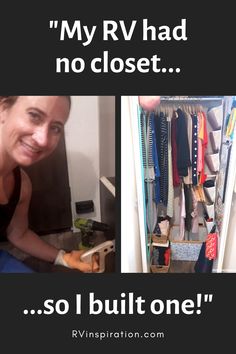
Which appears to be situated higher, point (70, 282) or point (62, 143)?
point (62, 143)

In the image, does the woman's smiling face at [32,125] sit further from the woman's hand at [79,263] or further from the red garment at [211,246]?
the red garment at [211,246]

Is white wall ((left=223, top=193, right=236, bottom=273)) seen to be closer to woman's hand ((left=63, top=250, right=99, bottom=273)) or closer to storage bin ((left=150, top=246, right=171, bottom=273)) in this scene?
storage bin ((left=150, top=246, right=171, bottom=273))

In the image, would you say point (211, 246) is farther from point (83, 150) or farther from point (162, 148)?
point (83, 150)

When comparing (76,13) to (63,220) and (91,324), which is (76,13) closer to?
(63,220)

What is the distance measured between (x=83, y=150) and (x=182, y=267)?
50 cm

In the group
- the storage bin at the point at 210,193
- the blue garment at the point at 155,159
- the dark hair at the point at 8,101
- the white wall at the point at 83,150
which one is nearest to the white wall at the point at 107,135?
the white wall at the point at 83,150

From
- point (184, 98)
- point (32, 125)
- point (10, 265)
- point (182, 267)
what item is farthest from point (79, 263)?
point (184, 98)

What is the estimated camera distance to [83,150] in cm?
102

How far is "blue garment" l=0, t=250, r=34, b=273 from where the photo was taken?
3.43ft

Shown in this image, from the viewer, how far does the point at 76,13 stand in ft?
3.12

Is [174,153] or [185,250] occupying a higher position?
[174,153]

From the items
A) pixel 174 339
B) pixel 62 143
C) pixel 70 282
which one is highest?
pixel 62 143

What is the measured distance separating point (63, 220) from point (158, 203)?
33 cm

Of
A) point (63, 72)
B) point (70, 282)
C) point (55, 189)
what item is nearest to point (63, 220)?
point (55, 189)
